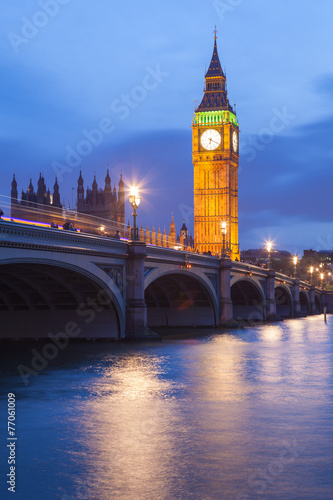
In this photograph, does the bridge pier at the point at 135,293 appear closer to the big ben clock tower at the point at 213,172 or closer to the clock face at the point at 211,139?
the big ben clock tower at the point at 213,172

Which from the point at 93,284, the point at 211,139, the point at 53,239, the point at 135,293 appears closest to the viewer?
the point at 53,239

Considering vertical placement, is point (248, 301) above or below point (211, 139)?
below

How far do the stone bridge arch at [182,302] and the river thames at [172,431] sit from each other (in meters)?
27.4

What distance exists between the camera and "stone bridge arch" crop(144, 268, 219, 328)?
193 feet

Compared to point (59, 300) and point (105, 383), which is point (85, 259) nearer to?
point (59, 300)

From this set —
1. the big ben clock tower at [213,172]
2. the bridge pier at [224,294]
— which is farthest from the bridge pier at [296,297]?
the bridge pier at [224,294]

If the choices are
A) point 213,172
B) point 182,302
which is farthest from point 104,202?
point 182,302

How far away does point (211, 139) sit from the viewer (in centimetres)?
15150

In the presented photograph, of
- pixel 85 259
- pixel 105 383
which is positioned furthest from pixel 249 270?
pixel 105 383

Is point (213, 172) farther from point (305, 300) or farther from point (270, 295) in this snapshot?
point (270, 295)

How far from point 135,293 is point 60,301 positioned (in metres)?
5.23

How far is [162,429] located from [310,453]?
3789mm

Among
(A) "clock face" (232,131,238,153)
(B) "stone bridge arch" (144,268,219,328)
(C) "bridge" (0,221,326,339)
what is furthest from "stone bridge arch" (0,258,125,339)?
(A) "clock face" (232,131,238,153)

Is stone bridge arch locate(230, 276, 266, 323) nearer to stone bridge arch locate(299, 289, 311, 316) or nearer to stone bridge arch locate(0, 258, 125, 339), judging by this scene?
stone bridge arch locate(299, 289, 311, 316)
